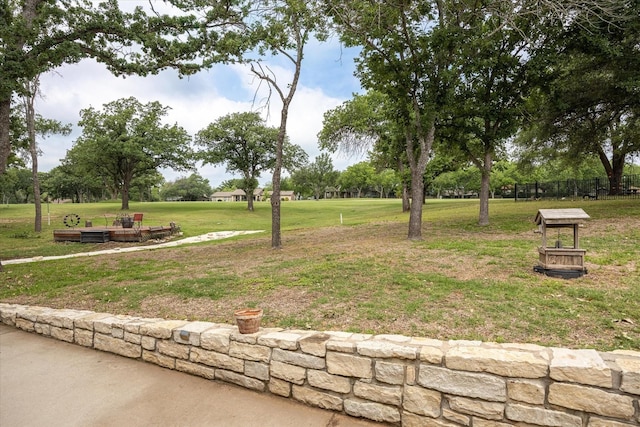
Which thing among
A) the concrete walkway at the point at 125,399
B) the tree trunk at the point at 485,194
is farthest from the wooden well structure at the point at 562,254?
the tree trunk at the point at 485,194

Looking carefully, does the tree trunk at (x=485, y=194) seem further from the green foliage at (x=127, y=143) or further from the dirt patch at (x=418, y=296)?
the green foliage at (x=127, y=143)

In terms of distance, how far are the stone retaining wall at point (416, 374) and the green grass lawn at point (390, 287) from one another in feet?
2.49

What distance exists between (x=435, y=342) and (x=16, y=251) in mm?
15080

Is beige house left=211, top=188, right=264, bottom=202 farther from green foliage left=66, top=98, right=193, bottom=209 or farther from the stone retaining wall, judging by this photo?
the stone retaining wall

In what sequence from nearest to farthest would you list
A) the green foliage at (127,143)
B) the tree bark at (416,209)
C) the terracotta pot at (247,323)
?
the terracotta pot at (247,323) < the tree bark at (416,209) < the green foliage at (127,143)

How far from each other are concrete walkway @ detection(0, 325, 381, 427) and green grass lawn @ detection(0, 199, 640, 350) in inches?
38.7

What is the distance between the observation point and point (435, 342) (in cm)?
299

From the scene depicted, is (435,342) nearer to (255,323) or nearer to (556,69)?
(255,323)

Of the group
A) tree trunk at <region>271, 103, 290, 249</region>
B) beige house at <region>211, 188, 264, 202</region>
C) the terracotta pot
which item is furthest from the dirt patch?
beige house at <region>211, 188, 264, 202</region>

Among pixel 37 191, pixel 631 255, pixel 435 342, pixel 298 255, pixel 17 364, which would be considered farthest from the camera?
pixel 37 191

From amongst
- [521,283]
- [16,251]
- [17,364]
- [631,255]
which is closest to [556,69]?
[631,255]

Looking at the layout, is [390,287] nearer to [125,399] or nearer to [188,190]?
[125,399]

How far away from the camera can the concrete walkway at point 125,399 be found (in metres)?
2.87

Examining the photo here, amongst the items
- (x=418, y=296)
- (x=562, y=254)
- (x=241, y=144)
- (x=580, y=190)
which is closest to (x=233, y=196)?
(x=241, y=144)
